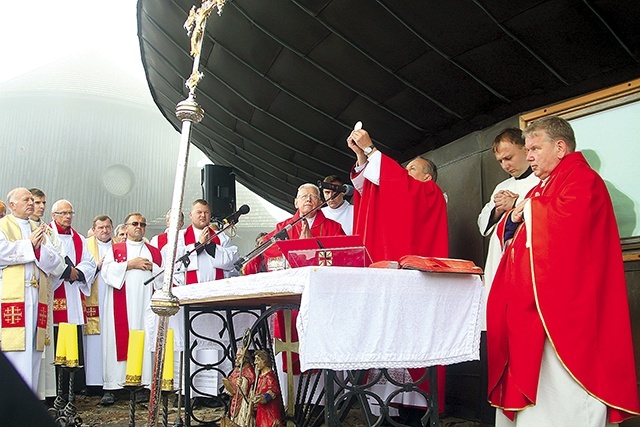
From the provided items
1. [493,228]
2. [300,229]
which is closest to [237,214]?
[300,229]

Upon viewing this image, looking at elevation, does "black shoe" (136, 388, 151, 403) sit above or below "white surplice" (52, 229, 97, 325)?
below

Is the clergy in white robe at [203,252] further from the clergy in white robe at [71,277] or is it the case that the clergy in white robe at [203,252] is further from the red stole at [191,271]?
the clergy in white robe at [71,277]

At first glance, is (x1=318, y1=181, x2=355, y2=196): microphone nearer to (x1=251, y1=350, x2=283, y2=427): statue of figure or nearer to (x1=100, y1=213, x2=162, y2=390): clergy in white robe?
(x1=251, y1=350, x2=283, y2=427): statue of figure

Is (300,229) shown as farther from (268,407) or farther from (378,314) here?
(378,314)

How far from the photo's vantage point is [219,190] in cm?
770

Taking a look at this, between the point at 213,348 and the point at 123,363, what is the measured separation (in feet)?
6.69

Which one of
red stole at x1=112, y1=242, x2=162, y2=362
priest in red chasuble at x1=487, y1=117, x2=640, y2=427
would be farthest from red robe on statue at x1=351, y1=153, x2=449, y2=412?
red stole at x1=112, y1=242, x2=162, y2=362

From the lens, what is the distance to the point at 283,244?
9.99 feet

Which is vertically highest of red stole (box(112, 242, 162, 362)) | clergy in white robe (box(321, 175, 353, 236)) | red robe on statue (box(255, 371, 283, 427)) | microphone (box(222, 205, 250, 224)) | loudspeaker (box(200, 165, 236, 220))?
loudspeaker (box(200, 165, 236, 220))

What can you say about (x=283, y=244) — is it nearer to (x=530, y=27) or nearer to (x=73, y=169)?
(x=530, y=27)

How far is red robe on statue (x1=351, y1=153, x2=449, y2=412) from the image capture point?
A: 155 inches

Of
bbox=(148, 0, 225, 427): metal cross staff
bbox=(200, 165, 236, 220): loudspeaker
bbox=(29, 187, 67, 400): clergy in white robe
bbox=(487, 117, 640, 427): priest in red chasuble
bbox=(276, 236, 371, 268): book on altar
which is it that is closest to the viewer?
bbox=(148, 0, 225, 427): metal cross staff

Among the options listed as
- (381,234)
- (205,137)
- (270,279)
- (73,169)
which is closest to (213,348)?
(381,234)

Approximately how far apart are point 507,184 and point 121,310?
384 cm
